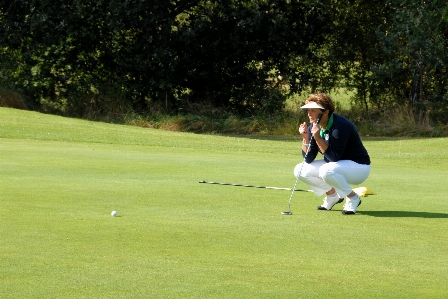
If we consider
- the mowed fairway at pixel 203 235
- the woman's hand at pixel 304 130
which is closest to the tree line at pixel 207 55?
the mowed fairway at pixel 203 235

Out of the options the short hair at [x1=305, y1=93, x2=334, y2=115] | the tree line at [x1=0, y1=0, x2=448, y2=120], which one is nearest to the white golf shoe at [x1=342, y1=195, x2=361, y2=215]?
the short hair at [x1=305, y1=93, x2=334, y2=115]

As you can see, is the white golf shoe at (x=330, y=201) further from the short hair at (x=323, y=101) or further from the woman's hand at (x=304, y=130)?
the short hair at (x=323, y=101)

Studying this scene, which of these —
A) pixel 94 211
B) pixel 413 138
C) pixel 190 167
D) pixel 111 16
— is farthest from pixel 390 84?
pixel 94 211

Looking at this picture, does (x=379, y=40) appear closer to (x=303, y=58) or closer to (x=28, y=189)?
(x=303, y=58)

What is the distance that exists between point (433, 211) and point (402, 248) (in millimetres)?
2614

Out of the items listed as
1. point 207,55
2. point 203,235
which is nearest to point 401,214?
point 203,235

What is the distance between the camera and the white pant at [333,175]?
998 cm

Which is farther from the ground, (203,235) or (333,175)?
(333,175)

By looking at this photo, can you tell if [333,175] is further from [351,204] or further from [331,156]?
[351,204]

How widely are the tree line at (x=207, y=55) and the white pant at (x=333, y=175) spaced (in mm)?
22432

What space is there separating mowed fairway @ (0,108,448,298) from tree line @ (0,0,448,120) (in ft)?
59.0

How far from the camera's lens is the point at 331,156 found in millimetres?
10086

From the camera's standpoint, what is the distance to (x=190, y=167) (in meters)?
14.9

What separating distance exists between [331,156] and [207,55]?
79.6ft
